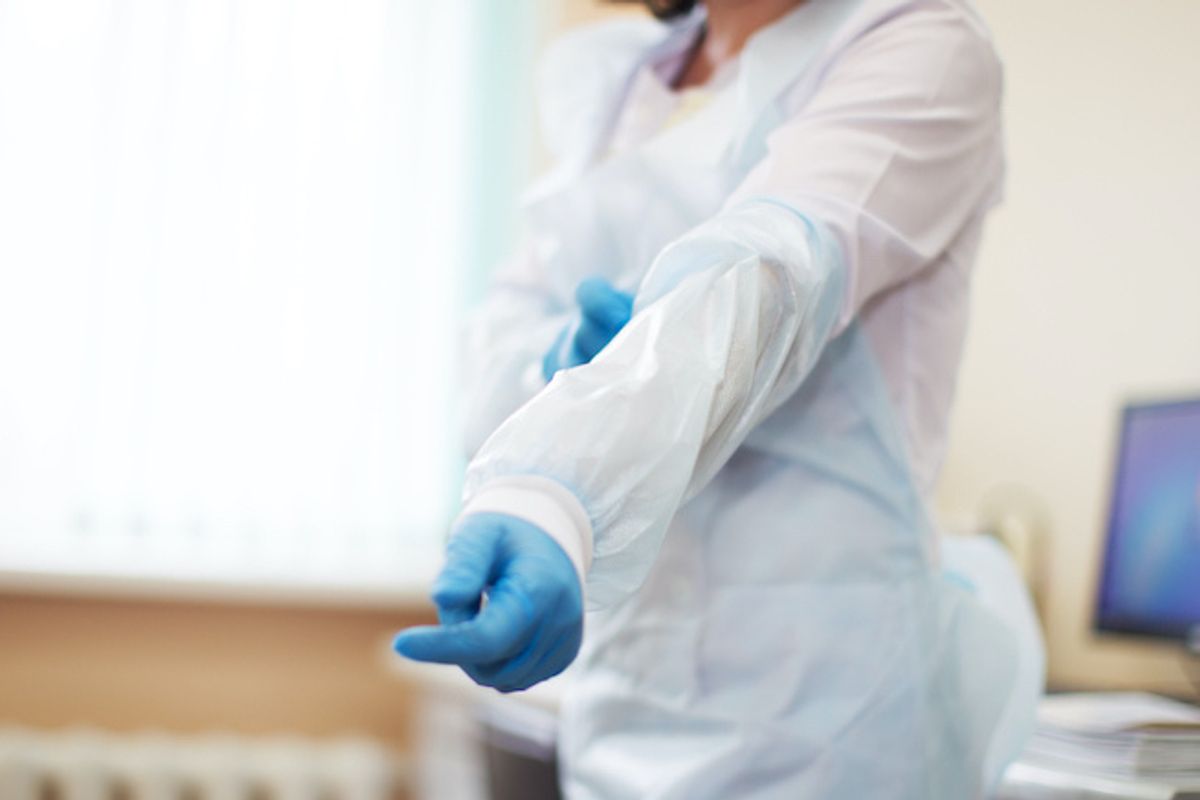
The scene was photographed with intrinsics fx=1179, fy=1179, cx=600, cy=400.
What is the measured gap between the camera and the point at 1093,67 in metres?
1.79

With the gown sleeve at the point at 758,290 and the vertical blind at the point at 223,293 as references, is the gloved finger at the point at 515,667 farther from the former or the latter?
the vertical blind at the point at 223,293

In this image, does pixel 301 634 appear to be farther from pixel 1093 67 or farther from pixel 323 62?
pixel 1093 67

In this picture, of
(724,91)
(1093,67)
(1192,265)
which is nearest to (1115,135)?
(1093,67)

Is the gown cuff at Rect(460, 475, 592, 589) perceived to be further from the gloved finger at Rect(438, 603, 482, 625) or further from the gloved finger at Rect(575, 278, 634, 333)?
the gloved finger at Rect(575, 278, 634, 333)

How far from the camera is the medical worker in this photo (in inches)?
24.9

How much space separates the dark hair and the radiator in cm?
156

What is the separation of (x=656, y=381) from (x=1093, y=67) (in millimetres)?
1546

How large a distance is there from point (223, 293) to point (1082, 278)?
1527 millimetres

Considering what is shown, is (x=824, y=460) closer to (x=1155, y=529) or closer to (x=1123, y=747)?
(x=1123, y=747)

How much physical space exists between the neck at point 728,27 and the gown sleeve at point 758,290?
18cm

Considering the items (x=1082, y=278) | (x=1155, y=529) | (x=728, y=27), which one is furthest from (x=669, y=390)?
(x=1082, y=278)

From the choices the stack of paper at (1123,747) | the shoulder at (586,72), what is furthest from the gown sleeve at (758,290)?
the stack of paper at (1123,747)

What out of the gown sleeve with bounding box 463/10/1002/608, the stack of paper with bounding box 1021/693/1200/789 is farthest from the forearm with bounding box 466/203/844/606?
the stack of paper with bounding box 1021/693/1200/789

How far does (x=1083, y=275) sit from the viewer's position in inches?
69.7
